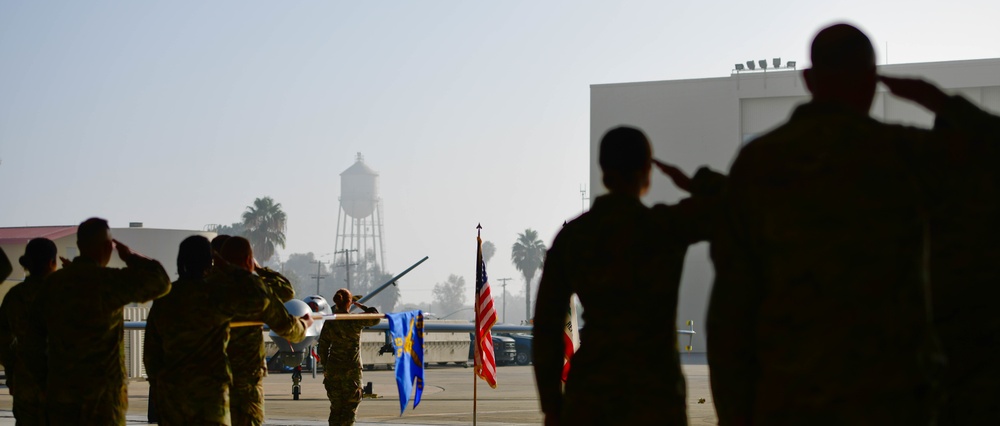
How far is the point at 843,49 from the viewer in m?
3.10

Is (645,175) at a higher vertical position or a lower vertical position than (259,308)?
higher

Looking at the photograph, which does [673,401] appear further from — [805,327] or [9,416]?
[9,416]

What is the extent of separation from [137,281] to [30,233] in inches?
2571

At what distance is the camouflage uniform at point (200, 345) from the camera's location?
6.46 metres

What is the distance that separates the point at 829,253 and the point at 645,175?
1.30 meters

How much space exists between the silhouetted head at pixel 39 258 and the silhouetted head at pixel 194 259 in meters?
1.53

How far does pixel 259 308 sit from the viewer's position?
6.52 meters

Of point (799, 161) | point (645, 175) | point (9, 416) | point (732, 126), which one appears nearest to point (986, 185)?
point (799, 161)

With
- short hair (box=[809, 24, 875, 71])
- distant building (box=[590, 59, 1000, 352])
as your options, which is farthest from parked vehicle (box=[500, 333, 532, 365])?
short hair (box=[809, 24, 875, 71])

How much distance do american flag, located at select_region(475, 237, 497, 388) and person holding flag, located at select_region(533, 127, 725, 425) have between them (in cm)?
1008

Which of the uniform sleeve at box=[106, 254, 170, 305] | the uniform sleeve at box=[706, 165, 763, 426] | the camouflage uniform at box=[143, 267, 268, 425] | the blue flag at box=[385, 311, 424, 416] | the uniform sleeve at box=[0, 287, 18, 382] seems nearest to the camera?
the uniform sleeve at box=[706, 165, 763, 426]

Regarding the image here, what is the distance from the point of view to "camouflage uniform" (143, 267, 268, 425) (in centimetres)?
646

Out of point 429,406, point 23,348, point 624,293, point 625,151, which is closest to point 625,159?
point 625,151

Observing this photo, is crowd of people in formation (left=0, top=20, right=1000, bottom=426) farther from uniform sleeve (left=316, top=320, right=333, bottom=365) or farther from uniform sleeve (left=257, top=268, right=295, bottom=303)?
uniform sleeve (left=316, top=320, right=333, bottom=365)
